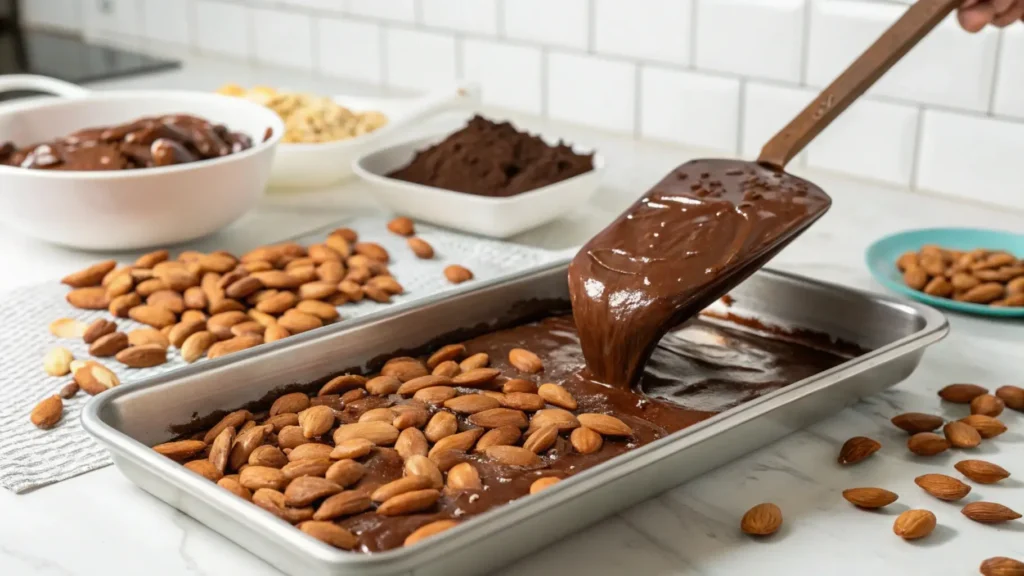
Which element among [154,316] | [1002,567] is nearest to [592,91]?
[154,316]

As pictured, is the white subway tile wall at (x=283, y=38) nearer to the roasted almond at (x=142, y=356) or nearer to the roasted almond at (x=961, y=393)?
the roasted almond at (x=142, y=356)

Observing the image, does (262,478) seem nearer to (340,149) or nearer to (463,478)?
(463,478)

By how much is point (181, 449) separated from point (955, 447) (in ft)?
1.83

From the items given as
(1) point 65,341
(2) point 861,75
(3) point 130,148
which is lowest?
(1) point 65,341

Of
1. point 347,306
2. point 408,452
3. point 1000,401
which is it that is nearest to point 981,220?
point 1000,401

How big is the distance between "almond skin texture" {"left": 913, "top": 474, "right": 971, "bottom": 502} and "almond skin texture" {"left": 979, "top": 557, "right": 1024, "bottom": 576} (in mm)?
87

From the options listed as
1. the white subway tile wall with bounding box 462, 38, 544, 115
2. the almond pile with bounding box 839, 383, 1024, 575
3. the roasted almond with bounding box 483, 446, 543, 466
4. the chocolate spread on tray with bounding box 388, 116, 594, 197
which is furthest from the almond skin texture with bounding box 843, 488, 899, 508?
the white subway tile wall with bounding box 462, 38, 544, 115

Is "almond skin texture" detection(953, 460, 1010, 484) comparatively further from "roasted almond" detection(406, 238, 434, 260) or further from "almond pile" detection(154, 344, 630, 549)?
"roasted almond" detection(406, 238, 434, 260)

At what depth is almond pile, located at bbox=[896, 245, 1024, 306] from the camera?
1.10 metres

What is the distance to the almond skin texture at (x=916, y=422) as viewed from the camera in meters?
0.87

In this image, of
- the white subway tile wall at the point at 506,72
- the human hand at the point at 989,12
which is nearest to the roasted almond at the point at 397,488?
Result: the human hand at the point at 989,12

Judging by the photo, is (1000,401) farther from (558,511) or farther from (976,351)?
(558,511)

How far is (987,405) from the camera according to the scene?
898 millimetres

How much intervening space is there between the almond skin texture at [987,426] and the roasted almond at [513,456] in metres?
0.34
